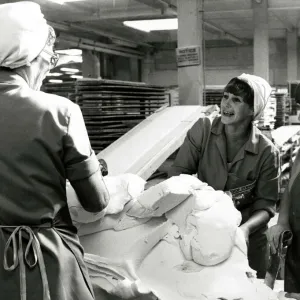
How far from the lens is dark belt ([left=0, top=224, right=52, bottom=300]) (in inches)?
65.4

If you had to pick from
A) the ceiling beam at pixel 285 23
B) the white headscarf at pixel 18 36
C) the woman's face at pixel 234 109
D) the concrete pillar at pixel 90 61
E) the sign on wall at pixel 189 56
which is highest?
the ceiling beam at pixel 285 23

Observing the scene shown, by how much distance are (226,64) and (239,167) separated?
47.2ft

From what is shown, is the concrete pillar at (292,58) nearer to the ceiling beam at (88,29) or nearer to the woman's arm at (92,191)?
the ceiling beam at (88,29)

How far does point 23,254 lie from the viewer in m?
1.68

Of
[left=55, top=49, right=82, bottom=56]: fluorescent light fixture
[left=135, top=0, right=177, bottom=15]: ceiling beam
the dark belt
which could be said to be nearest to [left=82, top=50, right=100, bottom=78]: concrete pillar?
[left=55, top=49, right=82, bottom=56]: fluorescent light fixture

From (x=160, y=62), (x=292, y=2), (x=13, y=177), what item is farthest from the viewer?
(x=160, y=62)

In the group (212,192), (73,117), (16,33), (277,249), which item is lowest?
(277,249)

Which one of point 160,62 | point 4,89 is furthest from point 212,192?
point 160,62

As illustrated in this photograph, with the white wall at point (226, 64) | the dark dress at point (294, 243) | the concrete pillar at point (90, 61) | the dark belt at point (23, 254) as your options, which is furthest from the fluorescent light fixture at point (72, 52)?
the dark belt at point (23, 254)

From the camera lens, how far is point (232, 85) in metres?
2.87

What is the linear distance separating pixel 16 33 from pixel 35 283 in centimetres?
85

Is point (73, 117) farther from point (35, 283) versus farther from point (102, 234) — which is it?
point (102, 234)

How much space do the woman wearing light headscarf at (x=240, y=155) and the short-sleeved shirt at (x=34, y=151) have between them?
1303 millimetres

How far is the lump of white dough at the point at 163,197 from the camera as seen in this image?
221 centimetres
